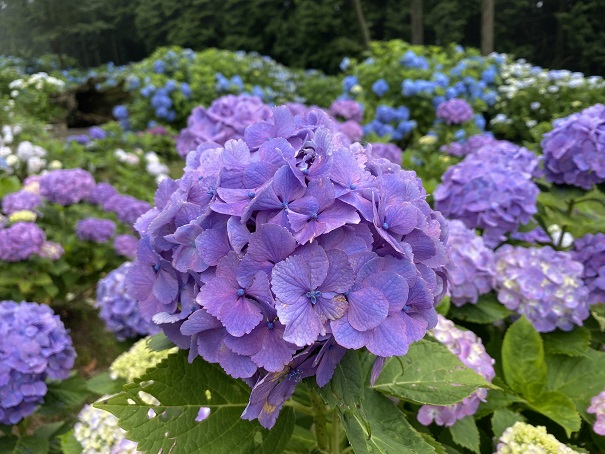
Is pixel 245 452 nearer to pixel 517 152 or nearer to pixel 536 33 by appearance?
pixel 517 152

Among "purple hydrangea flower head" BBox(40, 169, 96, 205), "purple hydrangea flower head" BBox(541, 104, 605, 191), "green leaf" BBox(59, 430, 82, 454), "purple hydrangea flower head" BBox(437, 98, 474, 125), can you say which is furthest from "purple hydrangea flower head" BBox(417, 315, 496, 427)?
"purple hydrangea flower head" BBox(437, 98, 474, 125)

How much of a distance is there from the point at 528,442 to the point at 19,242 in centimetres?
276

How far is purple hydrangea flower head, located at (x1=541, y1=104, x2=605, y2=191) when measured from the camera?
1.88 metres

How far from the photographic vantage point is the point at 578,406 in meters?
1.60

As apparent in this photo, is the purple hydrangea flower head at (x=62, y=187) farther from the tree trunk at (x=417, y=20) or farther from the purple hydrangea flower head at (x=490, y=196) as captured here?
the tree trunk at (x=417, y=20)

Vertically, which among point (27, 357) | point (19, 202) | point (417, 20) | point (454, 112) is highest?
point (27, 357)

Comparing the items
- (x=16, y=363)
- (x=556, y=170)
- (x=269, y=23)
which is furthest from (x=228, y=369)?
(x=269, y=23)

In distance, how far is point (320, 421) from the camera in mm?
1166

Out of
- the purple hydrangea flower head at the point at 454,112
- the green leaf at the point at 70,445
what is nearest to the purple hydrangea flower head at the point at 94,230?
the green leaf at the point at 70,445

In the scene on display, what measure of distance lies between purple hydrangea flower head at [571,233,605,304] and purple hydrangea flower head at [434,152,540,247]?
226 mm

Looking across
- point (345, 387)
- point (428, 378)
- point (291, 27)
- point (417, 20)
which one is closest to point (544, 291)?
point (428, 378)

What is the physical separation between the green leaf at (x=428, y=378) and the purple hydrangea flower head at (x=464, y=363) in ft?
0.60

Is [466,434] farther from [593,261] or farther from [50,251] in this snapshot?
[50,251]

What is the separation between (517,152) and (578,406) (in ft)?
3.48
